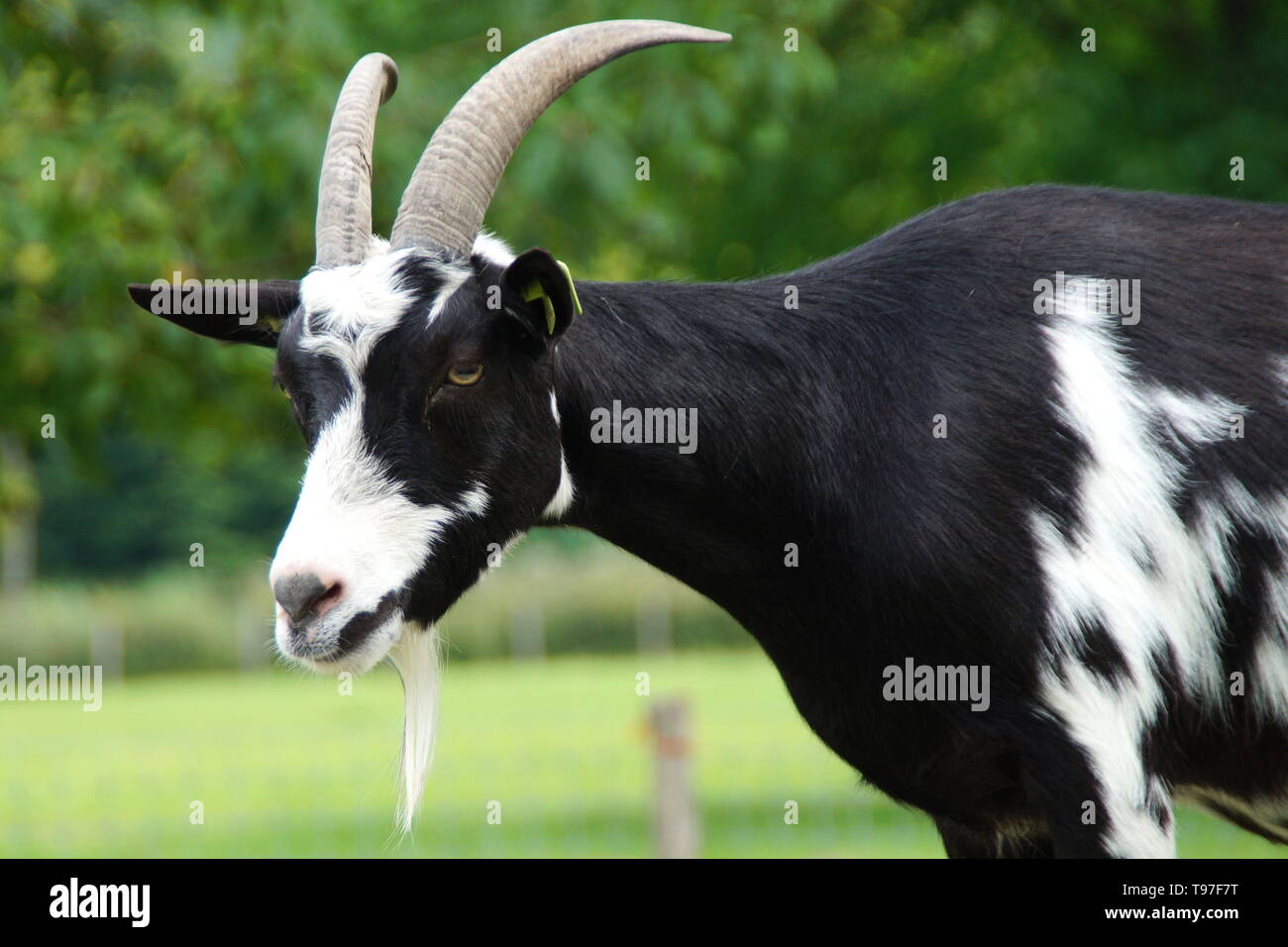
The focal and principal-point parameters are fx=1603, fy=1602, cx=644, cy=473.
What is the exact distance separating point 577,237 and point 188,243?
1783mm

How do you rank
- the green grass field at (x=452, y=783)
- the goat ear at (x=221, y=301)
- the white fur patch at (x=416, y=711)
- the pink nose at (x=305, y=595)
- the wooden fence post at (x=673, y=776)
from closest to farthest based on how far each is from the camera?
the pink nose at (x=305, y=595) → the goat ear at (x=221, y=301) → the white fur patch at (x=416, y=711) → the wooden fence post at (x=673, y=776) → the green grass field at (x=452, y=783)

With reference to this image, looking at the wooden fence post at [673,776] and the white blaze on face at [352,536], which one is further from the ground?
the white blaze on face at [352,536]

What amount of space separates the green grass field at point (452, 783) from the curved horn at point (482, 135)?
201 cm

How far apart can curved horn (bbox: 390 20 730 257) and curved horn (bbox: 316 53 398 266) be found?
103mm

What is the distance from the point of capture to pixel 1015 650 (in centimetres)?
337

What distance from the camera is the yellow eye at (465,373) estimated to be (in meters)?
3.32

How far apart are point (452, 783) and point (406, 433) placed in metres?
11.6

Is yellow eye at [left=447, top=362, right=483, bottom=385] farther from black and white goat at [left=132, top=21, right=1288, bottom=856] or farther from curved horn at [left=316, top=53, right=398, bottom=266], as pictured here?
curved horn at [left=316, top=53, right=398, bottom=266]

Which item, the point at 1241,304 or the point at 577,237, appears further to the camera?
the point at 577,237

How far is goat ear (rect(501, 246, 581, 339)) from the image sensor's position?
3270mm

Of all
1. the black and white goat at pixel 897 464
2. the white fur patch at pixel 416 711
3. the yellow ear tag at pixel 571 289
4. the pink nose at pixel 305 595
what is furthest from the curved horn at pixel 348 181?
the white fur patch at pixel 416 711

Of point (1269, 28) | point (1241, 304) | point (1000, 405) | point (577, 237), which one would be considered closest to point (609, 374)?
point (1000, 405)

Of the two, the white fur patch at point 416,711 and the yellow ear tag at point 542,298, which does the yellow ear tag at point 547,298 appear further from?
the white fur patch at point 416,711
